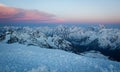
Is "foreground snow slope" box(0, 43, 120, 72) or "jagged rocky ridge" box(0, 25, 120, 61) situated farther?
"jagged rocky ridge" box(0, 25, 120, 61)

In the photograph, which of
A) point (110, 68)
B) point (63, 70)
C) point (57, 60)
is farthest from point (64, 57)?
point (110, 68)

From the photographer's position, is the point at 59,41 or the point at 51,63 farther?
the point at 59,41

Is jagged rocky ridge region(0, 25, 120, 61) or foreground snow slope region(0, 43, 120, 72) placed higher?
foreground snow slope region(0, 43, 120, 72)

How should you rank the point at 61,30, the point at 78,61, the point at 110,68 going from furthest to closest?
the point at 61,30
the point at 78,61
the point at 110,68

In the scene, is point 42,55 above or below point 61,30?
above

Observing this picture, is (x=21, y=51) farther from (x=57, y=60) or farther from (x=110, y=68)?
(x=110, y=68)

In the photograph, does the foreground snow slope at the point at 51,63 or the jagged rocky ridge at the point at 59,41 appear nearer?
the foreground snow slope at the point at 51,63

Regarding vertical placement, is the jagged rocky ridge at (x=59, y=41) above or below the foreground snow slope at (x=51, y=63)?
below

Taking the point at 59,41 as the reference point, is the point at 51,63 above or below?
above
